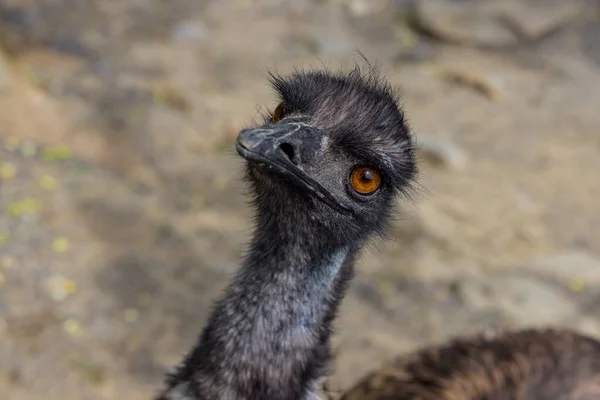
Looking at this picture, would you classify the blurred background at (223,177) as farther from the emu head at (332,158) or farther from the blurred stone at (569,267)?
the emu head at (332,158)

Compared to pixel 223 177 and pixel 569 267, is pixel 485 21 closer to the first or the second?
pixel 569 267

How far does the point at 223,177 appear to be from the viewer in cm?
522

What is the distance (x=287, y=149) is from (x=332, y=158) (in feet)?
0.43

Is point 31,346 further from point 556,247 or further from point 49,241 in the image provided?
point 556,247

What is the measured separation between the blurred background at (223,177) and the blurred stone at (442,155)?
0.6 inches

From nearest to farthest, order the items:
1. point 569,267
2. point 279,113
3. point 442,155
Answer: point 279,113, point 569,267, point 442,155

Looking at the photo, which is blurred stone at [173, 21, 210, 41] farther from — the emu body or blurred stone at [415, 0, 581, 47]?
the emu body

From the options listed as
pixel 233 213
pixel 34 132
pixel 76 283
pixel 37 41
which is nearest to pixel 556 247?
pixel 233 213

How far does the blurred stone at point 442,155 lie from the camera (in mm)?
5781

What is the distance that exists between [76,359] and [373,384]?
163 centimetres

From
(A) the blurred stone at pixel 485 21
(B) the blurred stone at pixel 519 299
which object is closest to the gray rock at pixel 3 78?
(B) the blurred stone at pixel 519 299

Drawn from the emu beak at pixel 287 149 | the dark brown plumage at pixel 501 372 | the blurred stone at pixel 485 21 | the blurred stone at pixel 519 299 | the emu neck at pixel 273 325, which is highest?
the blurred stone at pixel 485 21

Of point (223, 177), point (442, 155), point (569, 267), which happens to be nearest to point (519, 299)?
point (569, 267)

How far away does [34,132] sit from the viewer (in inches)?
207
